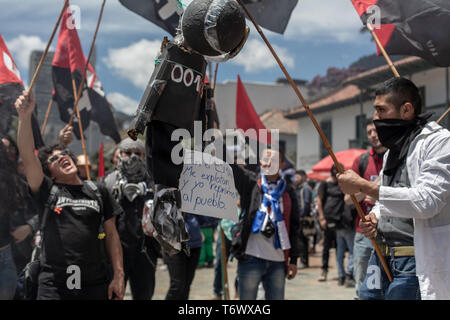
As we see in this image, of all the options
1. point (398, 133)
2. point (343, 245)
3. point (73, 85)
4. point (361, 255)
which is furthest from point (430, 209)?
point (343, 245)

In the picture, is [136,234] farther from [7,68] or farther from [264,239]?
[7,68]

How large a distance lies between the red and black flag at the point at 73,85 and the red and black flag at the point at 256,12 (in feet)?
7.00

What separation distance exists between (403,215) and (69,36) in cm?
450

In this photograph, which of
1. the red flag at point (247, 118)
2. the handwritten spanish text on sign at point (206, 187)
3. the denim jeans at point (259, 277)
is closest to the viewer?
the handwritten spanish text on sign at point (206, 187)

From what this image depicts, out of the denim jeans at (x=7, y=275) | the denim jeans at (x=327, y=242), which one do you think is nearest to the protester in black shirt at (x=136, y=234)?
the denim jeans at (x=7, y=275)

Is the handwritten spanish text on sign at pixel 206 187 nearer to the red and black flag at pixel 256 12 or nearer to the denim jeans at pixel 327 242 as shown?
the red and black flag at pixel 256 12

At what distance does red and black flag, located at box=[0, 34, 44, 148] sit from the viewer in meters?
4.01

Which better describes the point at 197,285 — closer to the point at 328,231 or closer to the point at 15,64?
the point at 328,231

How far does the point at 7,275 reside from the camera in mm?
3799

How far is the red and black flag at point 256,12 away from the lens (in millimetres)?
3502

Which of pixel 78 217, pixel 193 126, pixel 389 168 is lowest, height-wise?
pixel 78 217

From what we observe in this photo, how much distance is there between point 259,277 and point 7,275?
7.01 feet
